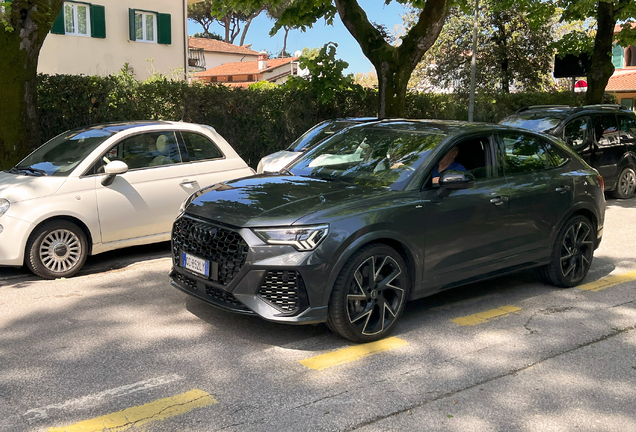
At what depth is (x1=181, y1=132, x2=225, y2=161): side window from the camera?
8.25 m

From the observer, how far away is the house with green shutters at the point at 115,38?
24953 mm

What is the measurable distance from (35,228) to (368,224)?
376 cm

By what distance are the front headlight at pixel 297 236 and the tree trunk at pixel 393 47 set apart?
10.9 meters

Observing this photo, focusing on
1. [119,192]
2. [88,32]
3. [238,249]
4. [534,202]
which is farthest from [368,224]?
[88,32]

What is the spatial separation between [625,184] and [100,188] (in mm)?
10979

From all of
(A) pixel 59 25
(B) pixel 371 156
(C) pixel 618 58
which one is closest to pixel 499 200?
A: (B) pixel 371 156

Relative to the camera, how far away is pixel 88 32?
25.7 meters

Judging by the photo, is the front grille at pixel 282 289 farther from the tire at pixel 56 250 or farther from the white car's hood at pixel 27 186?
the white car's hood at pixel 27 186

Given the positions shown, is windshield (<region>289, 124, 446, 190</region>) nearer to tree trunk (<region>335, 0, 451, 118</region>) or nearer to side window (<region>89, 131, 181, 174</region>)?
side window (<region>89, 131, 181, 174</region>)

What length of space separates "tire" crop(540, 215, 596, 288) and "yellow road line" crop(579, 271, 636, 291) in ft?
0.41

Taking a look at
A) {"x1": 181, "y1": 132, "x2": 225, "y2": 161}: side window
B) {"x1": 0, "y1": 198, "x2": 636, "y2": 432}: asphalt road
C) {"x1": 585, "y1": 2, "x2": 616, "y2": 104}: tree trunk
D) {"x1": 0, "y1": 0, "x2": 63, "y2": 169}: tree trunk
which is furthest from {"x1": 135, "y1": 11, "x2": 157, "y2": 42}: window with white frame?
{"x1": 0, "y1": 198, "x2": 636, "y2": 432}: asphalt road

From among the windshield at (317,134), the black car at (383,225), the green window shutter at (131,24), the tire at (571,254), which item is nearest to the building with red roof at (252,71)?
the green window shutter at (131,24)

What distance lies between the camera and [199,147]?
27.4ft

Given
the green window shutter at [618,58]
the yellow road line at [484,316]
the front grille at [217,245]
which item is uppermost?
the green window shutter at [618,58]
